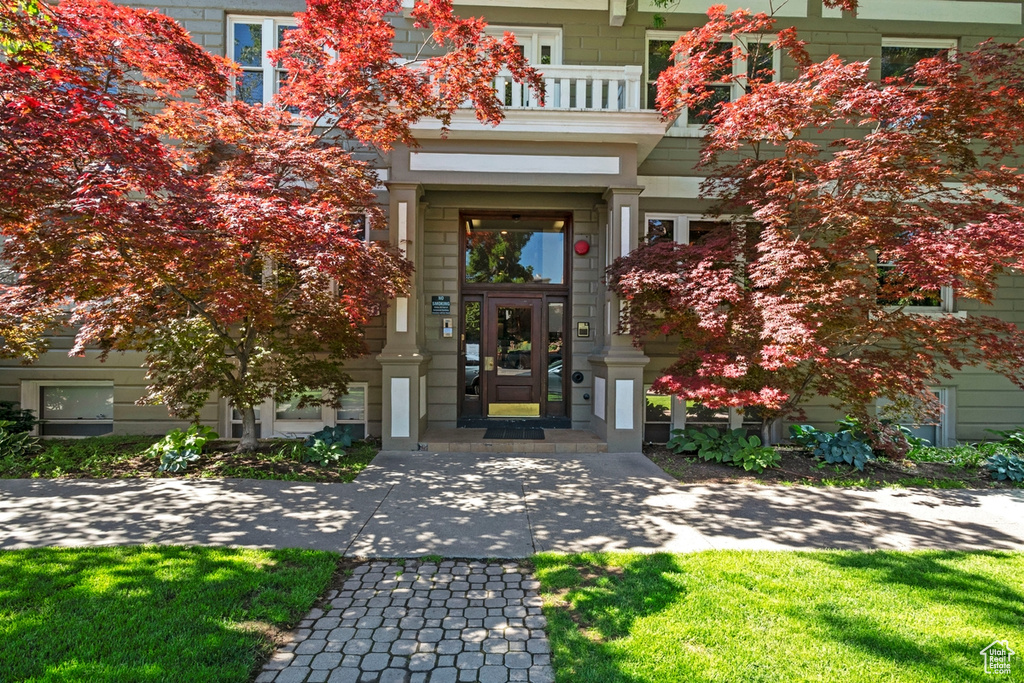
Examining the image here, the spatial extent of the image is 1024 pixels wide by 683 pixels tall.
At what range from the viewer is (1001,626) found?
2795 mm

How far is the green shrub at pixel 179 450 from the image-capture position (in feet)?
19.3

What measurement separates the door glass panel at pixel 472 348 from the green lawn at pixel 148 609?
17.1 feet

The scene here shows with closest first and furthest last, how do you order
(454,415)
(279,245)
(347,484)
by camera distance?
(279,245) → (347,484) → (454,415)

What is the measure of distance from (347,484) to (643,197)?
6.55 meters

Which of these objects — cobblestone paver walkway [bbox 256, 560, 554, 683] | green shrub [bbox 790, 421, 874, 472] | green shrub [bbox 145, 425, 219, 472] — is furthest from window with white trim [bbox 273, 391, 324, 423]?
green shrub [bbox 790, 421, 874, 472]

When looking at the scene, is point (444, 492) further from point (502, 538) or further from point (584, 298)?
point (584, 298)

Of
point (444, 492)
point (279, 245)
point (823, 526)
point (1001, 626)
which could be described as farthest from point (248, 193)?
point (1001, 626)

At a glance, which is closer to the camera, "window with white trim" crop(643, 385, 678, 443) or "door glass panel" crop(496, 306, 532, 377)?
"window with white trim" crop(643, 385, 678, 443)

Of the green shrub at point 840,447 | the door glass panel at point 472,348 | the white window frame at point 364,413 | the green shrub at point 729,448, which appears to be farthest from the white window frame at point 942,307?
the white window frame at point 364,413

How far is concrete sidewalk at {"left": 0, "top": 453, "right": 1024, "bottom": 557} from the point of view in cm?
397

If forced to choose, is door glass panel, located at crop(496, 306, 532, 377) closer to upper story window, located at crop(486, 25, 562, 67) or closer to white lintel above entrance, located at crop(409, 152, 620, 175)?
white lintel above entrance, located at crop(409, 152, 620, 175)

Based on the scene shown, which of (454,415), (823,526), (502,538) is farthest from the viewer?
(454,415)

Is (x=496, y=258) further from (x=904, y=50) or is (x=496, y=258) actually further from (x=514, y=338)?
(x=904, y=50)

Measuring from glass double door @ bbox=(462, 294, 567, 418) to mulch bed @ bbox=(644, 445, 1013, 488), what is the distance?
255 cm
